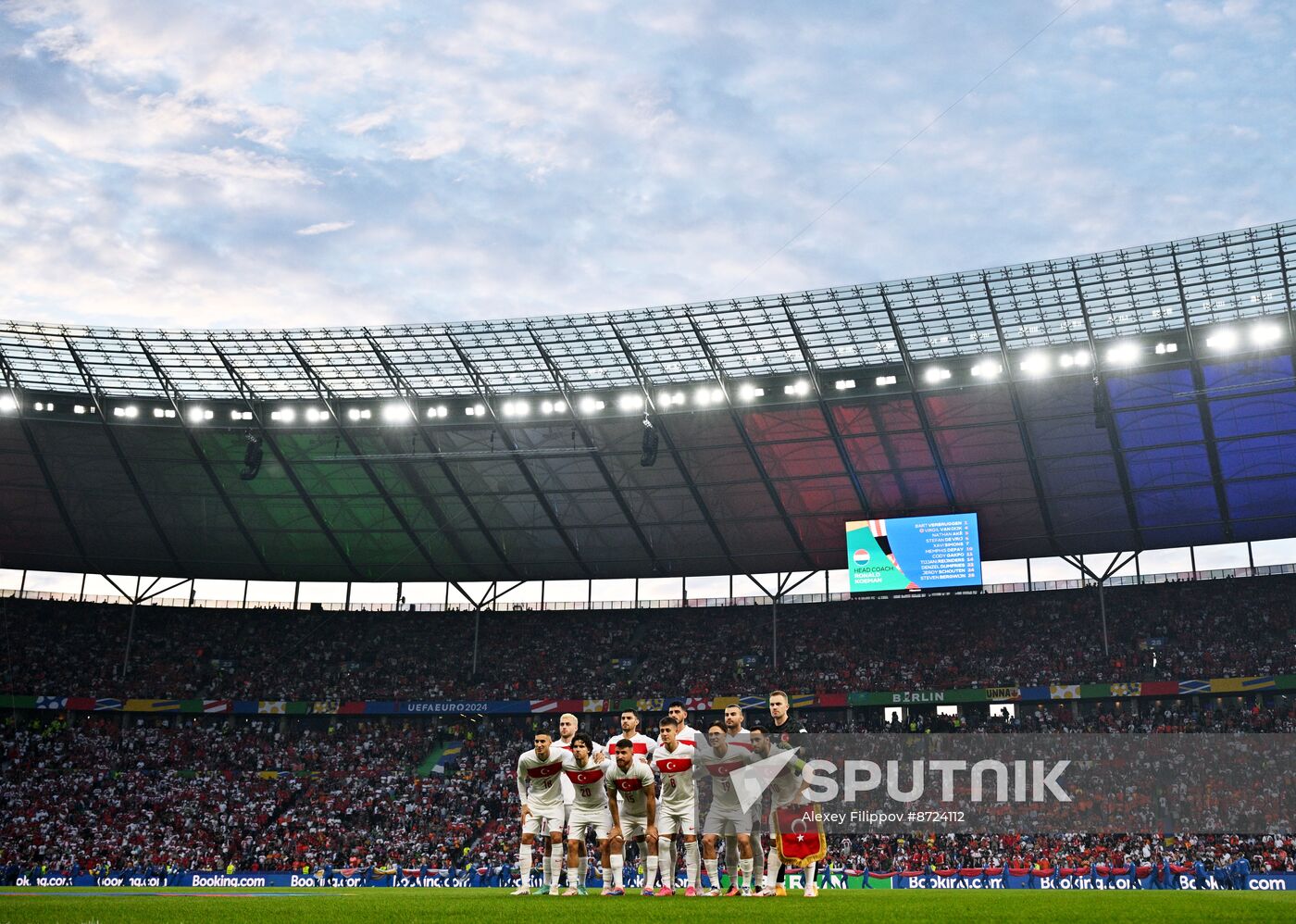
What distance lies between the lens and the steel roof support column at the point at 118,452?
4762 cm

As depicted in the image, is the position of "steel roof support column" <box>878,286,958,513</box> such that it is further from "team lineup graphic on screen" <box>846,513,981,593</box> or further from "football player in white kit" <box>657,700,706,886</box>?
"football player in white kit" <box>657,700,706,886</box>

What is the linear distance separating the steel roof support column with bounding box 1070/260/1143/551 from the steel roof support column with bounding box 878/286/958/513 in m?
6.43

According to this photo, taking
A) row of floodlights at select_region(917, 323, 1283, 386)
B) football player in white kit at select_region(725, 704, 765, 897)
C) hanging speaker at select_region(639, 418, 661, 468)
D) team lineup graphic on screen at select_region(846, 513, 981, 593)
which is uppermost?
row of floodlights at select_region(917, 323, 1283, 386)

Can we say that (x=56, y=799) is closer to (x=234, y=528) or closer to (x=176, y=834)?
(x=176, y=834)

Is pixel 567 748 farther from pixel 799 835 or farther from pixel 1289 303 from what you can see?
pixel 1289 303

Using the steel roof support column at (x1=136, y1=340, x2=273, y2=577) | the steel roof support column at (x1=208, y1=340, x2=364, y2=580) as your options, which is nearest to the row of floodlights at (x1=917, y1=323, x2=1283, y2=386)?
the steel roof support column at (x1=208, y1=340, x2=364, y2=580)

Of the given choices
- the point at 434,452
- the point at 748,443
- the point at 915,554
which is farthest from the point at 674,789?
the point at 434,452

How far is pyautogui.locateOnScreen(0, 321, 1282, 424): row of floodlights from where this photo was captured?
41.2 m

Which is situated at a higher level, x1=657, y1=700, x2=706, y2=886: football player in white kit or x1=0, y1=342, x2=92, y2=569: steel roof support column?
x1=0, y1=342, x2=92, y2=569: steel roof support column

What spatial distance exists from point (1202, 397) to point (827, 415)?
14.2m

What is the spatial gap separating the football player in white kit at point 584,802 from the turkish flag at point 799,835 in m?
2.72

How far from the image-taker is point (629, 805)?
1731 cm

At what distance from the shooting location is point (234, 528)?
183ft

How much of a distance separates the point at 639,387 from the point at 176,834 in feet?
89.1
